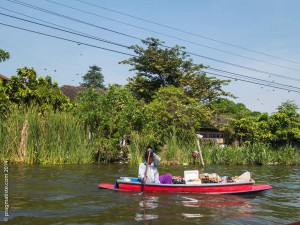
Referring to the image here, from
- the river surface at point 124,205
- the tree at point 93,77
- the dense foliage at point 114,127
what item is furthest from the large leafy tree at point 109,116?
the tree at point 93,77

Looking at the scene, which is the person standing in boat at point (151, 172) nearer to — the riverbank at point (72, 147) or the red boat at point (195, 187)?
the red boat at point (195, 187)

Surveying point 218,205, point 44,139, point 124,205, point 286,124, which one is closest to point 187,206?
point 218,205

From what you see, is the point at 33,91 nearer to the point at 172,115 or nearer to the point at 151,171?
the point at 172,115

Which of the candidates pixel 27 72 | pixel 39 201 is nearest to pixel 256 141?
pixel 27 72

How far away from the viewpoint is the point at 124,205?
31.6 feet

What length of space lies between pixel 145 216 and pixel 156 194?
2912 millimetres

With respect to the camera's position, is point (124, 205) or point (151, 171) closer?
point (124, 205)

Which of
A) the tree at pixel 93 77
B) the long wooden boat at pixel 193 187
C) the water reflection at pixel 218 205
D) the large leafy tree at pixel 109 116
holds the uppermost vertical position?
the tree at pixel 93 77

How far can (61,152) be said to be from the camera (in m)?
18.9

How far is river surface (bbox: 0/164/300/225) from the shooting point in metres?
8.06

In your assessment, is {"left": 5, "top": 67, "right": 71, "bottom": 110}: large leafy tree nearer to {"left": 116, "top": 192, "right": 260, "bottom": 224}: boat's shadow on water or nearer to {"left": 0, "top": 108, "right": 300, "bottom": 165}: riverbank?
{"left": 0, "top": 108, "right": 300, "bottom": 165}: riverbank

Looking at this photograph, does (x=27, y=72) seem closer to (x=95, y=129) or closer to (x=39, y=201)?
(x=95, y=129)

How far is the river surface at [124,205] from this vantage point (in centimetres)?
806

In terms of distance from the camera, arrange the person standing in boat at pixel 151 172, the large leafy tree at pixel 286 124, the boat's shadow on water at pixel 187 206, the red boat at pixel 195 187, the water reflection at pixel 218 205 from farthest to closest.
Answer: the large leafy tree at pixel 286 124 < the person standing in boat at pixel 151 172 < the red boat at pixel 195 187 < the water reflection at pixel 218 205 < the boat's shadow on water at pixel 187 206
